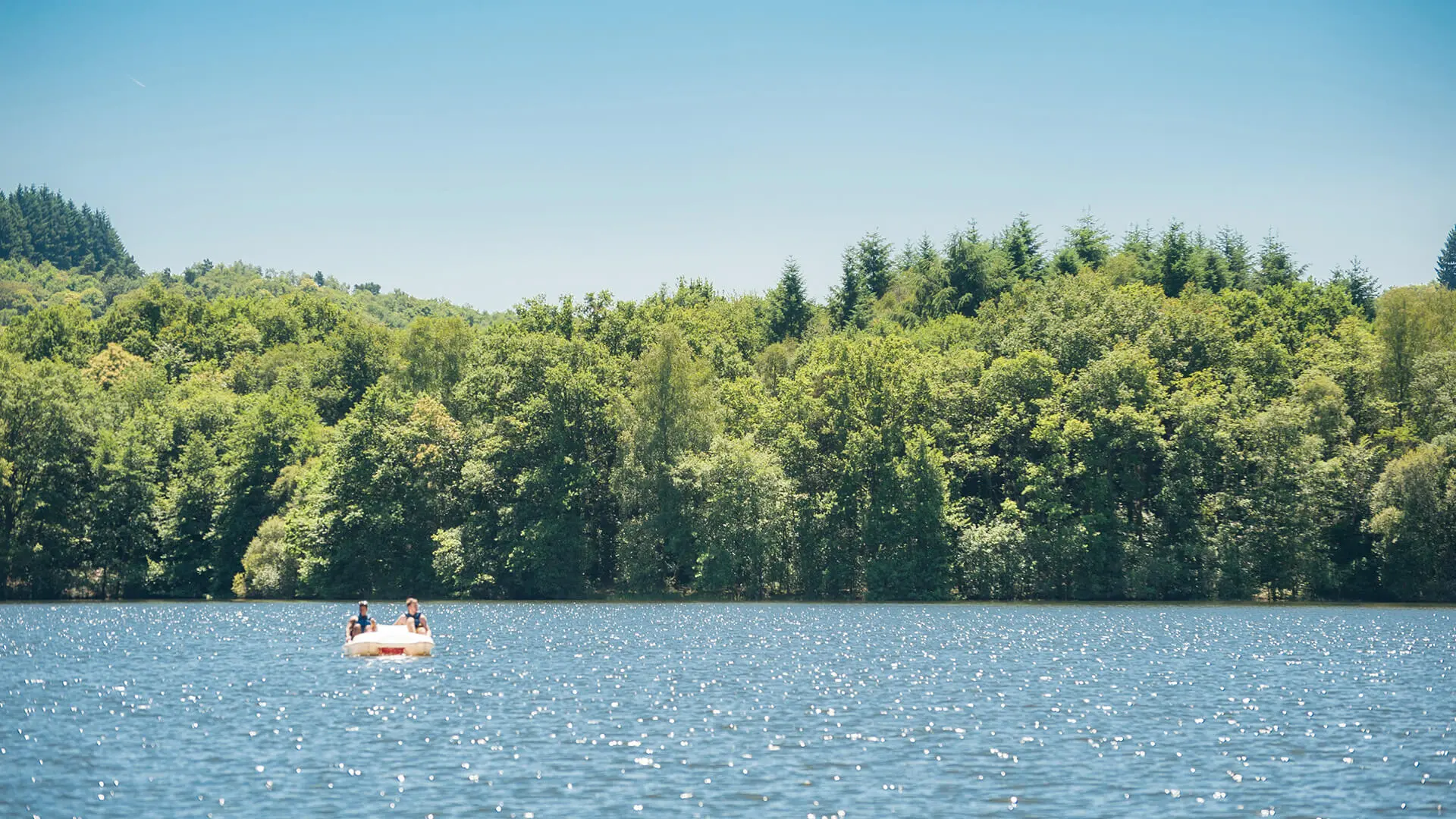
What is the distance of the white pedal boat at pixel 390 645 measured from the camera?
54875 mm

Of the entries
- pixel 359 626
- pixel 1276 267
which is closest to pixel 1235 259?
pixel 1276 267

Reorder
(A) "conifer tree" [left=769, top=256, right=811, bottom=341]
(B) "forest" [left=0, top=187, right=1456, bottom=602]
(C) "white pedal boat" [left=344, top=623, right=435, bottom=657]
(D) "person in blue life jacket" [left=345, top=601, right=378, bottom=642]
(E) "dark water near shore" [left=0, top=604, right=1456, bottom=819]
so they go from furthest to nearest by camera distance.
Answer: (A) "conifer tree" [left=769, top=256, right=811, bottom=341]
(B) "forest" [left=0, top=187, right=1456, bottom=602]
(D) "person in blue life jacket" [left=345, top=601, right=378, bottom=642]
(C) "white pedal boat" [left=344, top=623, right=435, bottom=657]
(E) "dark water near shore" [left=0, top=604, right=1456, bottom=819]

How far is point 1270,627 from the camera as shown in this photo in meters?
72.2

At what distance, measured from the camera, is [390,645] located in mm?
54844

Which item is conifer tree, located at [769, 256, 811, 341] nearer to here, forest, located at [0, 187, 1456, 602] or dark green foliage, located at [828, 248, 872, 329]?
dark green foliage, located at [828, 248, 872, 329]

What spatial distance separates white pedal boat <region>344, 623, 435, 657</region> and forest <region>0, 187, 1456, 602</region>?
47961 millimetres

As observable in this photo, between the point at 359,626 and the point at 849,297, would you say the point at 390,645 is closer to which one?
the point at 359,626

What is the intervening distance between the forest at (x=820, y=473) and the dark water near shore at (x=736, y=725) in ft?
105

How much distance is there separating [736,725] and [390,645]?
23.5 meters

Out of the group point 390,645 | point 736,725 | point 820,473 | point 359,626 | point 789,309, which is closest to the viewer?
point 736,725

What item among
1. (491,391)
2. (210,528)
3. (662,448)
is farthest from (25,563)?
(662,448)

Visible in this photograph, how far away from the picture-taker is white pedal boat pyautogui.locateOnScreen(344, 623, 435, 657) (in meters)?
54.9

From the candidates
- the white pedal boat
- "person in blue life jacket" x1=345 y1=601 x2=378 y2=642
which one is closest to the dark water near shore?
the white pedal boat

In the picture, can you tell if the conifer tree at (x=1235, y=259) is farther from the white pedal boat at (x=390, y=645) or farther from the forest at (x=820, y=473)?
the white pedal boat at (x=390, y=645)
